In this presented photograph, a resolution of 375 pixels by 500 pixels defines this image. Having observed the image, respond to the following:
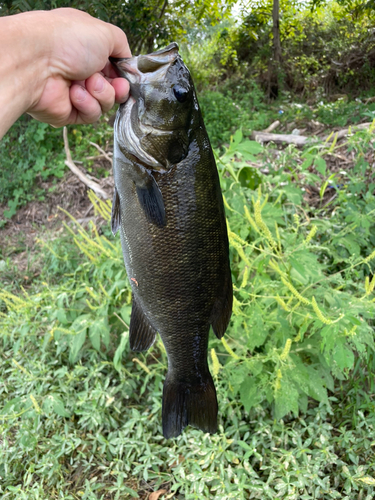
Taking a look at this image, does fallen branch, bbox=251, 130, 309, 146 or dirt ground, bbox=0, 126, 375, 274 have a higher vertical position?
fallen branch, bbox=251, 130, 309, 146

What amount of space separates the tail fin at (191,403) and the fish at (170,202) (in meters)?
0.24

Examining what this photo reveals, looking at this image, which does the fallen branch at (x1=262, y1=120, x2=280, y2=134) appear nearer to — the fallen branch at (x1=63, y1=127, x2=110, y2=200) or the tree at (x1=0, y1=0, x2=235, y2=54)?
the fallen branch at (x1=63, y1=127, x2=110, y2=200)

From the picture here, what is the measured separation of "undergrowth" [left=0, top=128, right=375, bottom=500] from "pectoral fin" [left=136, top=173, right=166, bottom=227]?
55 cm

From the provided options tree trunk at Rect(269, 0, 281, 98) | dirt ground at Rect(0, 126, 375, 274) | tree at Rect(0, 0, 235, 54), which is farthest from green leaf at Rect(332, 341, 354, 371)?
tree trunk at Rect(269, 0, 281, 98)

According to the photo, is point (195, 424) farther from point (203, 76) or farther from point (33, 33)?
point (203, 76)

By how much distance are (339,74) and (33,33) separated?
824cm

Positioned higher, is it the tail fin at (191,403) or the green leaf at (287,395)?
the tail fin at (191,403)

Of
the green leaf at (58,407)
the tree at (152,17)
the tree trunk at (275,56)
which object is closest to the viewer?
the green leaf at (58,407)

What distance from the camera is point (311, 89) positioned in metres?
8.32

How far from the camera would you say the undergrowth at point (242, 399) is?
192 cm

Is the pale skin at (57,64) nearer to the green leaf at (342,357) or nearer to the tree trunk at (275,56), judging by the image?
the green leaf at (342,357)

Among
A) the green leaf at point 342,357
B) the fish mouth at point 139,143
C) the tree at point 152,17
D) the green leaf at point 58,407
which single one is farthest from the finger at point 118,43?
the tree at point 152,17

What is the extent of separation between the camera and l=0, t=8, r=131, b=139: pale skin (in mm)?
1185

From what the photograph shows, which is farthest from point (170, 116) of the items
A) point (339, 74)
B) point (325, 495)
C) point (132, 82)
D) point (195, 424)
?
point (339, 74)
